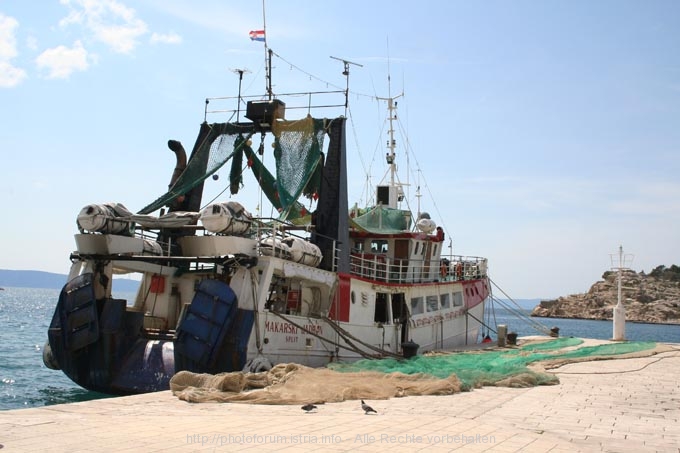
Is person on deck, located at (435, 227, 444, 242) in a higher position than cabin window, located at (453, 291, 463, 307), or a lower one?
higher

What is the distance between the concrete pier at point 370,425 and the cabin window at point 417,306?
10637 mm

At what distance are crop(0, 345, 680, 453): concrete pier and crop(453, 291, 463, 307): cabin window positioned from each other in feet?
46.9

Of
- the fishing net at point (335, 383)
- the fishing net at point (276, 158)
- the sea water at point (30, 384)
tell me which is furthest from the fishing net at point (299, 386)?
the fishing net at point (276, 158)

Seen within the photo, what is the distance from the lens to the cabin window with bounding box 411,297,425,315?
23634mm

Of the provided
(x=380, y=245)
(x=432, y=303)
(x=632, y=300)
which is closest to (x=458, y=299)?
(x=432, y=303)

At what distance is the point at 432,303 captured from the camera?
2512 cm

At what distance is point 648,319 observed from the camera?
378ft

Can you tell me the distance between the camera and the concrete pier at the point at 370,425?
764 cm

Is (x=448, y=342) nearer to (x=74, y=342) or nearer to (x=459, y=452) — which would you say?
(x=74, y=342)

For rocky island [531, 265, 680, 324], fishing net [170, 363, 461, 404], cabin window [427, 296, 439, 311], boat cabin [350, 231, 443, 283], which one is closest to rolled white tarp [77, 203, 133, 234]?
fishing net [170, 363, 461, 404]

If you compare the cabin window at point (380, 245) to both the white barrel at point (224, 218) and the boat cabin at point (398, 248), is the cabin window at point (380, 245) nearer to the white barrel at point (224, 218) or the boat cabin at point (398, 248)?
the boat cabin at point (398, 248)

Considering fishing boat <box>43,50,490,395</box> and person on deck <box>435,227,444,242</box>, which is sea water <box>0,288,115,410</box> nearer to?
fishing boat <box>43,50,490,395</box>

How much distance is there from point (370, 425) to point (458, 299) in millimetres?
18993

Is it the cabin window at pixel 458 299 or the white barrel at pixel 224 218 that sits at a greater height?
the white barrel at pixel 224 218
